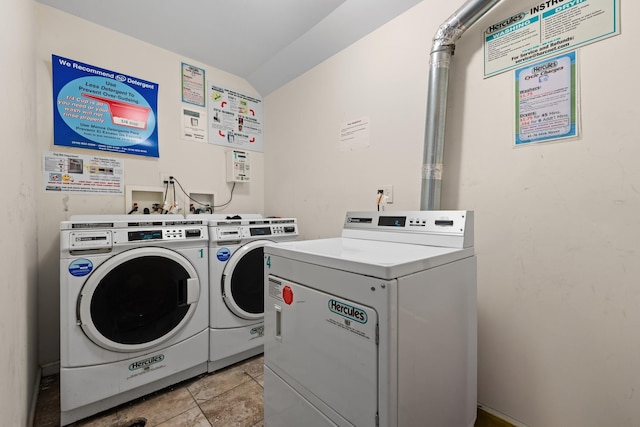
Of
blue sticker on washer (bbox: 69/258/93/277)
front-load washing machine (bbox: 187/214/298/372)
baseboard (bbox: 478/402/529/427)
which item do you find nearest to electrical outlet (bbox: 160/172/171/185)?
front-load washing machine (bbox: 187/214/298/372)

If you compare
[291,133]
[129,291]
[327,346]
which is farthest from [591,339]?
[291,133]

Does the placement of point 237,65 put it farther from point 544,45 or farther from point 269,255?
point 544,45

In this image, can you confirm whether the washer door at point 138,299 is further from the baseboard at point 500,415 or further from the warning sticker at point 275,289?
the baseboard at point 500,415

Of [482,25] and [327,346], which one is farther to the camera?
[482,25]

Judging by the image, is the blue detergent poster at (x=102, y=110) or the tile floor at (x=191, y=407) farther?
the blue detergent poster at (x=102, y=110)

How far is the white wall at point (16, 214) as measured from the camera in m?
0.85

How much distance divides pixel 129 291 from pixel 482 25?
2247mm

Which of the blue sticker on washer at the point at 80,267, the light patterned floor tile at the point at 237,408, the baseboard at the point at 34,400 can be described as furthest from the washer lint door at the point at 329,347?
the baseboard at the point at 34,400

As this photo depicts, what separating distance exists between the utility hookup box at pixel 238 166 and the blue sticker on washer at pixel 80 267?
1346 mm

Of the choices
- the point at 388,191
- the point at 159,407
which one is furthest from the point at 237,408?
the point at 388,191

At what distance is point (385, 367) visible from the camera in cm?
70

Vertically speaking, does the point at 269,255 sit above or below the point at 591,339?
above

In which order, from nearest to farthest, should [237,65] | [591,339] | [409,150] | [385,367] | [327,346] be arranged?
1. [385,367]
2. [327,346]
3. [591,339]
4. [409,150]
5. [237,65]

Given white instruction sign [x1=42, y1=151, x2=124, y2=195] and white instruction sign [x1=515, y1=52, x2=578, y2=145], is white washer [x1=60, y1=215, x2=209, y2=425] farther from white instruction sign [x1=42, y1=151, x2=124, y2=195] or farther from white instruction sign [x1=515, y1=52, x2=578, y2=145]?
white instruction sign [x1=515, y1=52, x2=578, y2=145]
